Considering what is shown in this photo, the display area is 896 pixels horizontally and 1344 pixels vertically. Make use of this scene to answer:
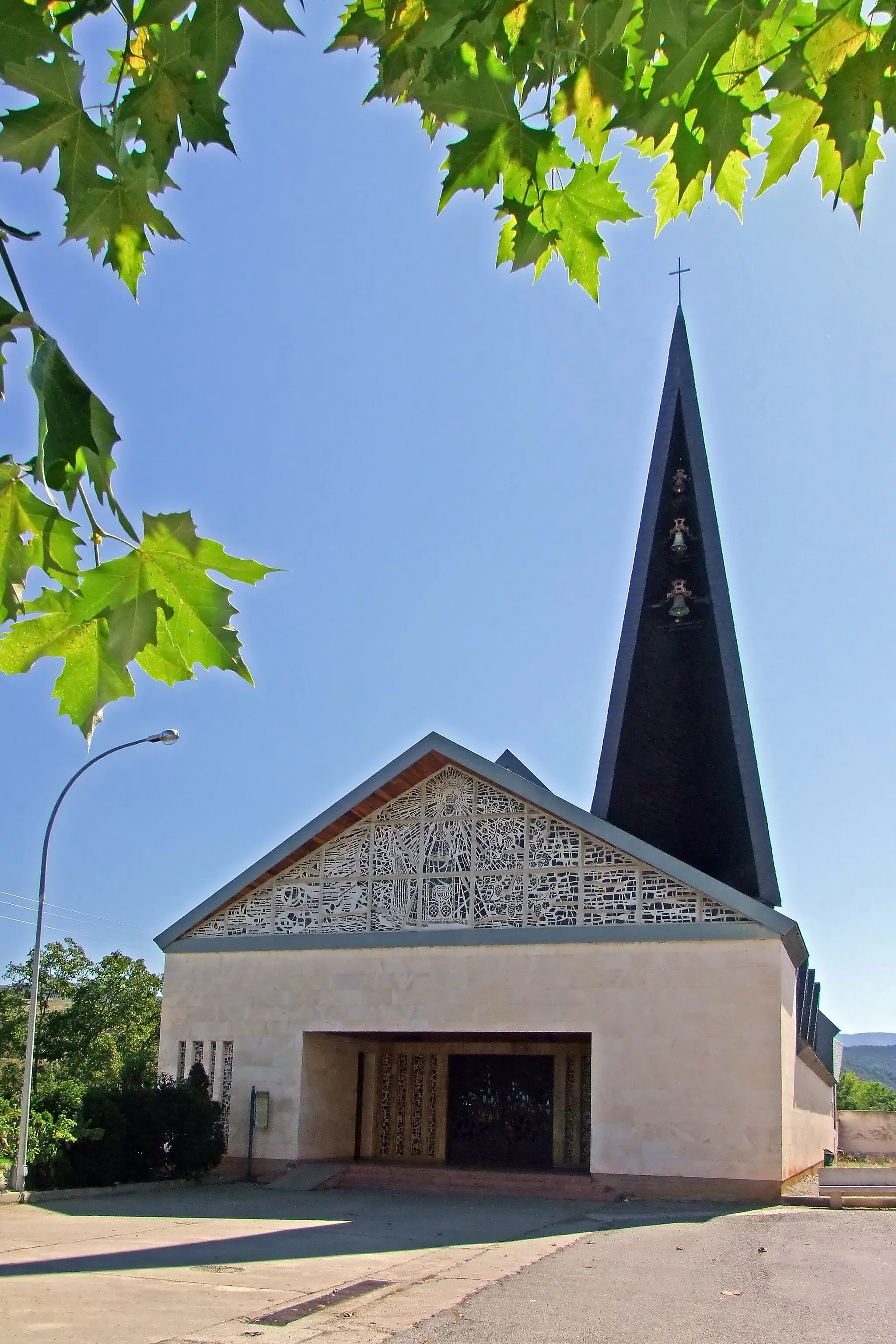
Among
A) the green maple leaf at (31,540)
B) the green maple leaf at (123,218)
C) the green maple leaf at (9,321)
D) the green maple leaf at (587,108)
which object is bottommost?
the green maple leaf at (31,540)

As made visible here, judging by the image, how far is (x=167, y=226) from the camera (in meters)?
2.42

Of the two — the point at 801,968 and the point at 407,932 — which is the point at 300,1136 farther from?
the point at 801,968

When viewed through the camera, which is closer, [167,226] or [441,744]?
[167,226]

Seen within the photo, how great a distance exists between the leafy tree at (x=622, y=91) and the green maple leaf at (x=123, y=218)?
625 mm

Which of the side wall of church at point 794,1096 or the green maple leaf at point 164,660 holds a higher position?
the green maple leaf at point 164,660

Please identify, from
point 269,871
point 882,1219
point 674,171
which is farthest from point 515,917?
point 674,171

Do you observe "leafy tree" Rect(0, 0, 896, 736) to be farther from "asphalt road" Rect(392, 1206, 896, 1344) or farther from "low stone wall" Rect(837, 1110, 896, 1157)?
"low stone wall" Rect(837, 1110, 896, 1157)

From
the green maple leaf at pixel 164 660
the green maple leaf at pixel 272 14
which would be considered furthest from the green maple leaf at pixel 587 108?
the green maple leaf at pixel 164 660

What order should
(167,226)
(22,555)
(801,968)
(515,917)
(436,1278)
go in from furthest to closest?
1. (801,968)
2. (515,917)
3. (436,1278)
4. (167,226)
5. (22,555)

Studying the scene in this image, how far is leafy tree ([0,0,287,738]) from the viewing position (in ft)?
6.73

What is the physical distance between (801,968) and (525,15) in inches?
942

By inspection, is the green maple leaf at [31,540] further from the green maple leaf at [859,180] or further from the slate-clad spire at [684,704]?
the slate-clad spire at [684,704]

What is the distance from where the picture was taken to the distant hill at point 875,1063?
16162 centimetres

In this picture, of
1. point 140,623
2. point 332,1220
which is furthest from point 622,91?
point 332,1220
